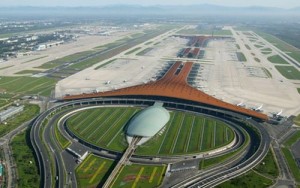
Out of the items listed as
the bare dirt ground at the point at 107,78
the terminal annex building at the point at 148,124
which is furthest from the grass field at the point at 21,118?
the terminal annex building at the point at 148,124

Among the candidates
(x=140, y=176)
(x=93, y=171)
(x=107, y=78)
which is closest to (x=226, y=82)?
(x=107, y=78)

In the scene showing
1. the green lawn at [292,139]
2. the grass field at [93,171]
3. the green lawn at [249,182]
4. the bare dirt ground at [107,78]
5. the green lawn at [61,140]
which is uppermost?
the green lawn at [249,182]

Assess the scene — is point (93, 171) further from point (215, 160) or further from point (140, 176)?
point (215, 160)

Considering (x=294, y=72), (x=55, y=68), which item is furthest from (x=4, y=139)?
(x=294, y=72)

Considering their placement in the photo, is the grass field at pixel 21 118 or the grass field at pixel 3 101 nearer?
the grass field at pixel 21 118

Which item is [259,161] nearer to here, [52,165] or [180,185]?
[180,185]

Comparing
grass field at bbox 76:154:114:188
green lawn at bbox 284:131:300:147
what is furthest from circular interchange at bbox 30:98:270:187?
green lawn at bbox 284:131:300:147

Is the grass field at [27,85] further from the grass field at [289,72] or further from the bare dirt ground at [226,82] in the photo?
the grass field at [289,72]
